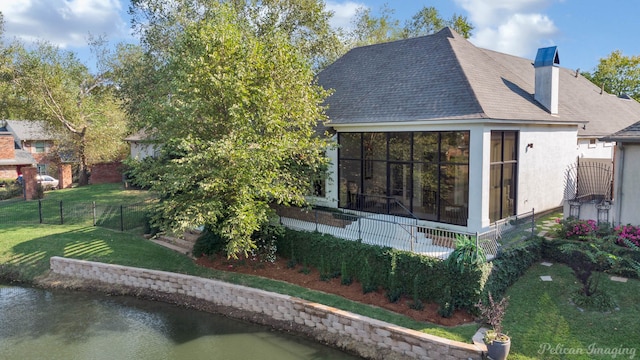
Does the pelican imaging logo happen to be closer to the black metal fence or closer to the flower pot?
the flower pot

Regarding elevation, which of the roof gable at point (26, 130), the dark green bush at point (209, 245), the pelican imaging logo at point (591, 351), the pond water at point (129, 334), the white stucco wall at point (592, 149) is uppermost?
the roof gable at point (26, 130)

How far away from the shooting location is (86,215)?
65.2 ft

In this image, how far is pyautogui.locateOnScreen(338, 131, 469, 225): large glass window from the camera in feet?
42.2

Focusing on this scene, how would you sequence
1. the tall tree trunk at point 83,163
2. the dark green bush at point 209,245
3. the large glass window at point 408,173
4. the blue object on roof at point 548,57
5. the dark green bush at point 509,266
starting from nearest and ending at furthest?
1. the dark green bush at point 509,266
2. the large glass window at point 408,173
3. the dark green bush at point 209,245
4. the blue object on roof at point 548,57
5. the tall tree trunk at point 83,163

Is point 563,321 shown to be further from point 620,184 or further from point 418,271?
point 620,184

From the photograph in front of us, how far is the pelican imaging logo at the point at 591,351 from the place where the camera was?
8078 millimetres

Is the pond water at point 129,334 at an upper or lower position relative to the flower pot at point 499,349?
lower

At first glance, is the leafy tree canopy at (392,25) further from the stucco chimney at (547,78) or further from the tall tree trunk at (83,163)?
the stucco chimney at (547,78)

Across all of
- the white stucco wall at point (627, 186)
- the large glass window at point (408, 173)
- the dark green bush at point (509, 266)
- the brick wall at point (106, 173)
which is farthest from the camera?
the brick wall at point (106, 173)

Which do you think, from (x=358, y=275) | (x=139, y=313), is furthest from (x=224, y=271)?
(x=358, y=275)

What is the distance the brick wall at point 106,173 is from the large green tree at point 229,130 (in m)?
22.0

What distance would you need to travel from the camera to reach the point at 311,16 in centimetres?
2528

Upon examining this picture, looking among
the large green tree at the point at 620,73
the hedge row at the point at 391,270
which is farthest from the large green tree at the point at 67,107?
the large green tree at the point at 620,73

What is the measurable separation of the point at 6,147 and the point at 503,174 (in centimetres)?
3731
